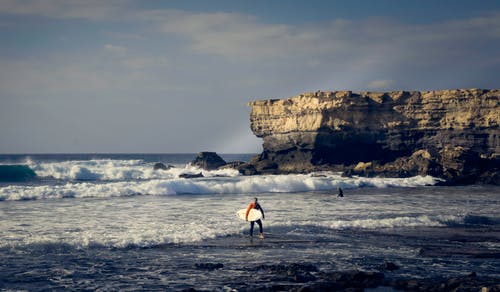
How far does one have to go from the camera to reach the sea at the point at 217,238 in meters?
13.9

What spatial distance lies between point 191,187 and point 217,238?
20.4m

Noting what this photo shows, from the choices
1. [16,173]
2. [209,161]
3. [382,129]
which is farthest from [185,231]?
[209,161]

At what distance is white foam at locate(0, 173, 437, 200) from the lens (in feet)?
113

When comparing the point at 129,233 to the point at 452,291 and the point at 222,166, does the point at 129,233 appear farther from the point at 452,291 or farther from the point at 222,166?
the point at 222,166

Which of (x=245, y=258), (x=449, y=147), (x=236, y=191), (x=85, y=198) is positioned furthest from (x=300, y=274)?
(x=449, y=147)

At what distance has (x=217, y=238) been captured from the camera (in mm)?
19328

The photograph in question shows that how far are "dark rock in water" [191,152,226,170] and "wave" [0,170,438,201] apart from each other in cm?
2201

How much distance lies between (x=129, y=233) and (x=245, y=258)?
204 inches

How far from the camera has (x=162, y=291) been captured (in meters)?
12.4

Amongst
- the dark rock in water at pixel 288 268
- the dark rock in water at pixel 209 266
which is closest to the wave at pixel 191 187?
the dark rock in water at pixel 209 266

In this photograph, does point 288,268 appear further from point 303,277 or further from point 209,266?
point 209,266

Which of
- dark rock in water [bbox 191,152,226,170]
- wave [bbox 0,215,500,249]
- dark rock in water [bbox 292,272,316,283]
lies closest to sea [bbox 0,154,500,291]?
wave [bbox 0,215,500,249]

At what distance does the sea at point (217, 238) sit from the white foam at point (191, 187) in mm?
278

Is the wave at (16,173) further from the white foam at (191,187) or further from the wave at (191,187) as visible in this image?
the white foam at (191,187)
